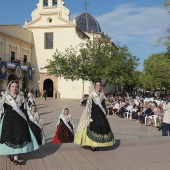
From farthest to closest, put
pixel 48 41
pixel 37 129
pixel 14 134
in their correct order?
1. pixel 48 41
2. pixel 37 129
3. pixel 14 134

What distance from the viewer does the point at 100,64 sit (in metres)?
31.7

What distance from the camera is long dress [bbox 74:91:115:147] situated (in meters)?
6.54

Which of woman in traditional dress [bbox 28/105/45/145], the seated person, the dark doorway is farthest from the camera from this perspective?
the dark doorway

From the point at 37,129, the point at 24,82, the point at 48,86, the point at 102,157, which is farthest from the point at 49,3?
the point at 102,157

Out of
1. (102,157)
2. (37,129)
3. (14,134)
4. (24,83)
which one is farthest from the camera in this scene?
(24,83)

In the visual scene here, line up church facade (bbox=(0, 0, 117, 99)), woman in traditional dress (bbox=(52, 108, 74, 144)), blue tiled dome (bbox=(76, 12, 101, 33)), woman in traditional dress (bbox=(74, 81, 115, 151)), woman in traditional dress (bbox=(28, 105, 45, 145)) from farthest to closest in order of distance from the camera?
blue tiled dome (bbox=(76, 12, 101, 33)) → church facade (bbox=(0, 0, 117, 99)) → woman in traditional dress (bbox=(52, 108, 74, 144)) → woman in traditional dress (bbox=(28, 105, 45, 145)) → woman in traditional dress (bbox=(74, 81, 115, 151))

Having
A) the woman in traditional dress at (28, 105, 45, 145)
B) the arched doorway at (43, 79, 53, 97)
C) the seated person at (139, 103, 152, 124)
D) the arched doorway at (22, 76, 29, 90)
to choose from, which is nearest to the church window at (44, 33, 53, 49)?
the arched doorway at (43, 79, 53, 97)

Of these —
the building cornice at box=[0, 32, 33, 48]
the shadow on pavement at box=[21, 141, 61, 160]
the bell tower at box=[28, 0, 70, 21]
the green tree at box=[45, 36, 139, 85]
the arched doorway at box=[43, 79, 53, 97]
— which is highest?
the bell tower at box=[28, 0, 70, 21]

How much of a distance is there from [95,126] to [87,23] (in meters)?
50.4

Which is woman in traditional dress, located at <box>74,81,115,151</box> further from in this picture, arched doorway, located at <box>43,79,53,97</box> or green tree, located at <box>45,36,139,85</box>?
arched doorway, located at <box>43,79,53,97</box>

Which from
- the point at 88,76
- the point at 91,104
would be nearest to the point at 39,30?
the point at 88,76

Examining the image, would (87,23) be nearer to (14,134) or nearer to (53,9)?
(53,9)

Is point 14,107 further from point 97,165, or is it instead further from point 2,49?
point 2,49

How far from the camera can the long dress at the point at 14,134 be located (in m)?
5.39
